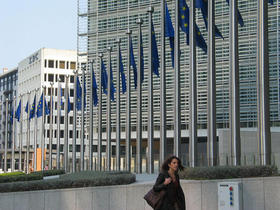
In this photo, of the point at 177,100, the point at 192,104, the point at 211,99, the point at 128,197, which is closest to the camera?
the point at 128,197

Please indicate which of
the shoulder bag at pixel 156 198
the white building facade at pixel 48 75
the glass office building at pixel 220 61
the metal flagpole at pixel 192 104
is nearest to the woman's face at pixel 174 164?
the shoulder bag at pixel 156 198

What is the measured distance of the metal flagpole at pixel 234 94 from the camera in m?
22.5

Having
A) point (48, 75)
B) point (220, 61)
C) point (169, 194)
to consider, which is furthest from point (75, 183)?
point (48, 75)

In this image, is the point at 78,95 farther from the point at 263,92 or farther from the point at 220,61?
the point at 263,92

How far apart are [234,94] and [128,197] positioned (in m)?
6.64

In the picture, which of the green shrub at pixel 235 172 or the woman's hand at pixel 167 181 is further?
the green shrub at pixel 235 172

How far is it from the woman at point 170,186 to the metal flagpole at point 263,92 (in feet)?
38.5

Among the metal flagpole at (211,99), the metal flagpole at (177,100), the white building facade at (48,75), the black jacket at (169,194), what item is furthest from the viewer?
the white building facade at (48,75)

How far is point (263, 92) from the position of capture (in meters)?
21.4

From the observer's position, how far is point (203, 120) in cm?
5791

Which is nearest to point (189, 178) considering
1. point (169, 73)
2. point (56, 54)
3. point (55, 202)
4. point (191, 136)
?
point (55, 202)

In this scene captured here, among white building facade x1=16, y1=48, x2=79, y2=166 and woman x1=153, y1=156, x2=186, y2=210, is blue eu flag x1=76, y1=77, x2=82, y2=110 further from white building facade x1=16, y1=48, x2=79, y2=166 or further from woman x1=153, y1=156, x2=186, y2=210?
white building facade x1=16, y1=48, x2=79, y2=166

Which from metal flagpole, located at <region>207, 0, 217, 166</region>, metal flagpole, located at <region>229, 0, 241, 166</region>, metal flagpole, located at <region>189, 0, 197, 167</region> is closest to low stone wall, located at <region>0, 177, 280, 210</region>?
metal flagpole, located at <region>229, 0, 241, 166</region>

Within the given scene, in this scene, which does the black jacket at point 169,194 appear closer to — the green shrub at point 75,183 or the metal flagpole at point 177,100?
the green shrub at point 75,183
